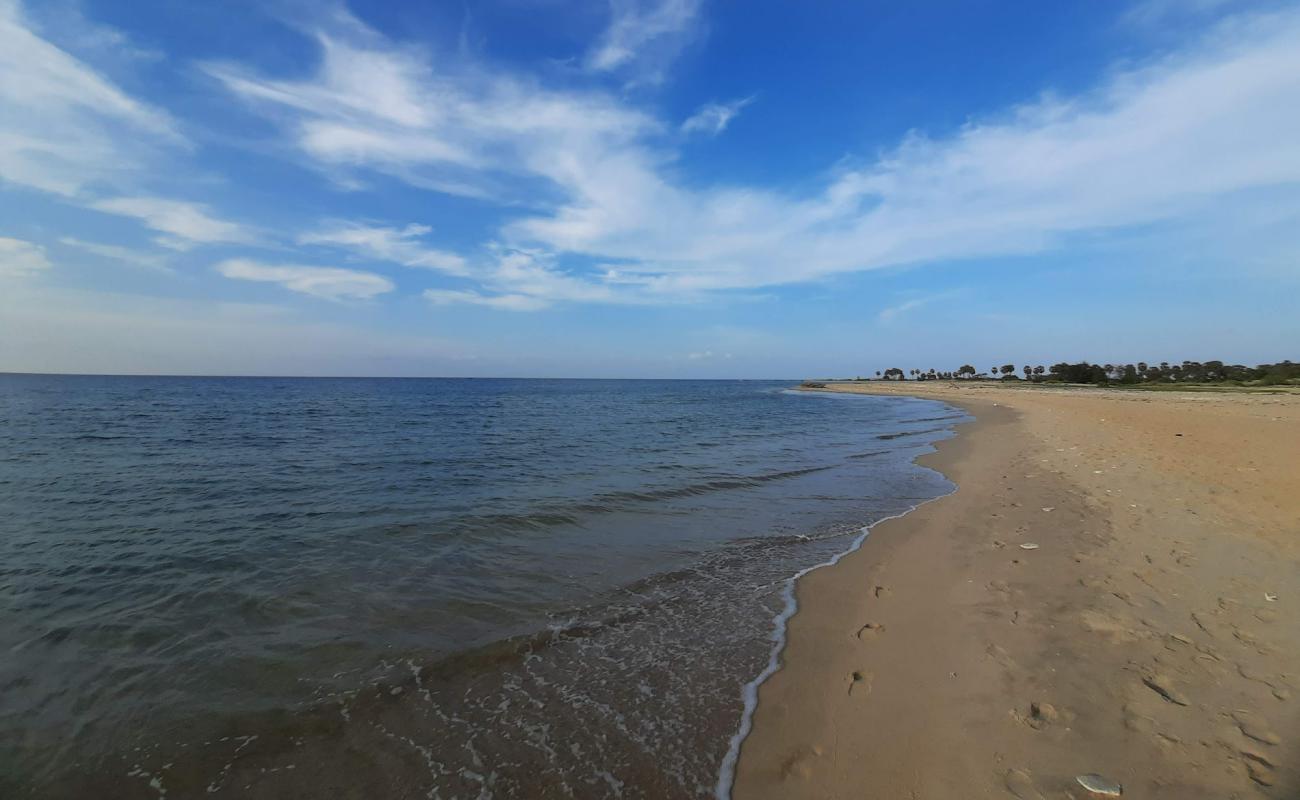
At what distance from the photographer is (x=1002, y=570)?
7.00 meters

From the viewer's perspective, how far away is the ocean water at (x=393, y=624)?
12.5 ft

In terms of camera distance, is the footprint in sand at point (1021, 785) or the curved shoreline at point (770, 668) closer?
the footprint in sand at point (1021, 785)

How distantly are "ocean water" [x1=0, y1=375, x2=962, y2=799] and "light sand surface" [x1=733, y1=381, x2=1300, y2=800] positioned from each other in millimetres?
699

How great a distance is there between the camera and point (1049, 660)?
462 cm

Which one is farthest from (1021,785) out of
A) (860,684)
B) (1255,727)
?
(1255,727)

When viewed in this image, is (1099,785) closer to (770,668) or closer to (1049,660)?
(1049,660)

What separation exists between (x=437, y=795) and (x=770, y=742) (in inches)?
93.6

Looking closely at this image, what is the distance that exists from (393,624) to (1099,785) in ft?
20.6

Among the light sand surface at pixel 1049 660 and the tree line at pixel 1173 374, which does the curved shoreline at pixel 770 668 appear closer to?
the light sand surface at pixel 1049 660

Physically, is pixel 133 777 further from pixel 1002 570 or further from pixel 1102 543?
pixel 1102 543

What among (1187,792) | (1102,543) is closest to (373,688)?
(1187,792)

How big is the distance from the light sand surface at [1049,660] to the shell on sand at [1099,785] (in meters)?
0.05

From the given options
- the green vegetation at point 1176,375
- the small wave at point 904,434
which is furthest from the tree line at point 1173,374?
the small wave at point 904,434

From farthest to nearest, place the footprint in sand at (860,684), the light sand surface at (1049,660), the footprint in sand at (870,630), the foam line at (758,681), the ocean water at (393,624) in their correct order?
the footprint in sand at (870,630)
the footprint in sand at (860,684)
the ocean water at (393,624)
the foam line at (758,681)
the light sand surface at (1049,660)
